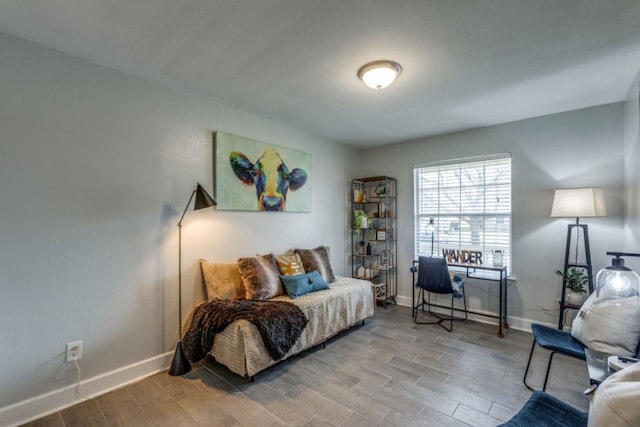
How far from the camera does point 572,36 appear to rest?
188 cm

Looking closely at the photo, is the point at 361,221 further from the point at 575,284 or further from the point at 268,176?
the point at 575,284

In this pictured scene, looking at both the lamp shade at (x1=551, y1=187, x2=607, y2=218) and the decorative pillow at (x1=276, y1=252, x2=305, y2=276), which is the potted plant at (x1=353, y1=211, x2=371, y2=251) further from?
the lamp shade at (x1=551, y1=187, x2=607, y2=218)

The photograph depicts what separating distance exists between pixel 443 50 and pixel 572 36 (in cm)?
78

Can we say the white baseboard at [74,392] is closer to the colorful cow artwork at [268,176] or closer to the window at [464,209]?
the colorful cow artwork at [268,176]

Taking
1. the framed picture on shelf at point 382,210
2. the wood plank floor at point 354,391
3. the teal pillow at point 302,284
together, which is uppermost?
the framed picture on shelf at point 382,210

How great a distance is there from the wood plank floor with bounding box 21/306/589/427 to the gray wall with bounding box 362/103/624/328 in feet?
2.39

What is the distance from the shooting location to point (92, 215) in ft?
7.29

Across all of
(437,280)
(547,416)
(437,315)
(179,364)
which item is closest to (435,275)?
(437,280)

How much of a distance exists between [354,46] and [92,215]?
229 centimetres

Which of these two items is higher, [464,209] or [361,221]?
[464,209]

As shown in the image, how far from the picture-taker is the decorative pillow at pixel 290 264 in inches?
129

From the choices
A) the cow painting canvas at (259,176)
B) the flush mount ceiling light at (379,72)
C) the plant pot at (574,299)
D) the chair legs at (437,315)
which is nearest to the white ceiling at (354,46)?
the flush mount ceiling light at (379,72)

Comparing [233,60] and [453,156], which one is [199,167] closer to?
[233,60]

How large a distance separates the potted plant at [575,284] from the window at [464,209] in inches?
25.7
